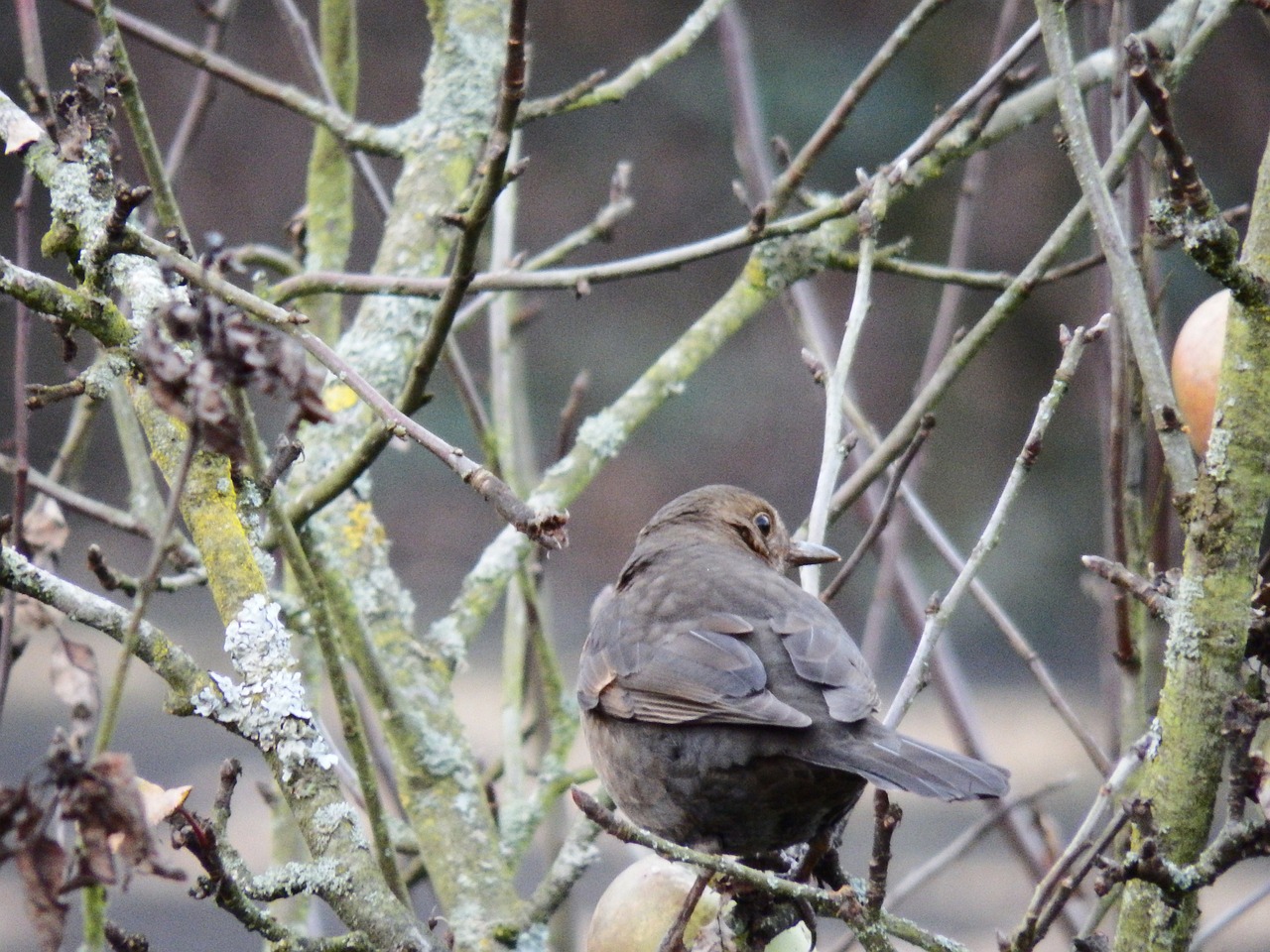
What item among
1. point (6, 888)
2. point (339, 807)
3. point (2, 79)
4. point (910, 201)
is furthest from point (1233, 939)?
point (2, 79)

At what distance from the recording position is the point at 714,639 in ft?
7.84

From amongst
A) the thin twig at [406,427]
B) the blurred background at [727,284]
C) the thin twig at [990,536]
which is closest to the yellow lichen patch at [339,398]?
the thin twig at [406,427]

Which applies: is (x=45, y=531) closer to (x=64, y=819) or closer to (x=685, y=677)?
(x=685, y=677)

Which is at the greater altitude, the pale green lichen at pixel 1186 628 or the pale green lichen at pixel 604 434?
the pale green lichen at pixel 604 434

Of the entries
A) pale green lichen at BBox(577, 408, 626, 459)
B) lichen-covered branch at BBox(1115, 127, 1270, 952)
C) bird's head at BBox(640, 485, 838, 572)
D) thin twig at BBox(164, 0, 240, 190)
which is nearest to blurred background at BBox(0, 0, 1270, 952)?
thin twig at BBox(164, 0, 240, 190)


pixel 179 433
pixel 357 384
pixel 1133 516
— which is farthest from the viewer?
pixel 1133 516

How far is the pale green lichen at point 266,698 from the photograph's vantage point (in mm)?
1582

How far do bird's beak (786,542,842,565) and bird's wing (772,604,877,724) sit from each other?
110mm

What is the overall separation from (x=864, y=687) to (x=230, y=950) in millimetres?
5241

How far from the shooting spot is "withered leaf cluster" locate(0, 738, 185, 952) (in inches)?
37.5

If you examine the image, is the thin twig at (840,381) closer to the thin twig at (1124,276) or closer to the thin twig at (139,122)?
the thin twig at (1124,276)

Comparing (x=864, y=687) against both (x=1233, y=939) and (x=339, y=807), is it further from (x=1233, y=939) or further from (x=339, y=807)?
(x=1233, y=939)

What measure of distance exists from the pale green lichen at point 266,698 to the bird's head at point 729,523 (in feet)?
4.74

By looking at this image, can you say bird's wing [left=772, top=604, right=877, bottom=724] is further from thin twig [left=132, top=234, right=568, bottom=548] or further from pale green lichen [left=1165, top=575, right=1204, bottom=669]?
thin twig [left=132, top=234, right=568, bottom=548]
